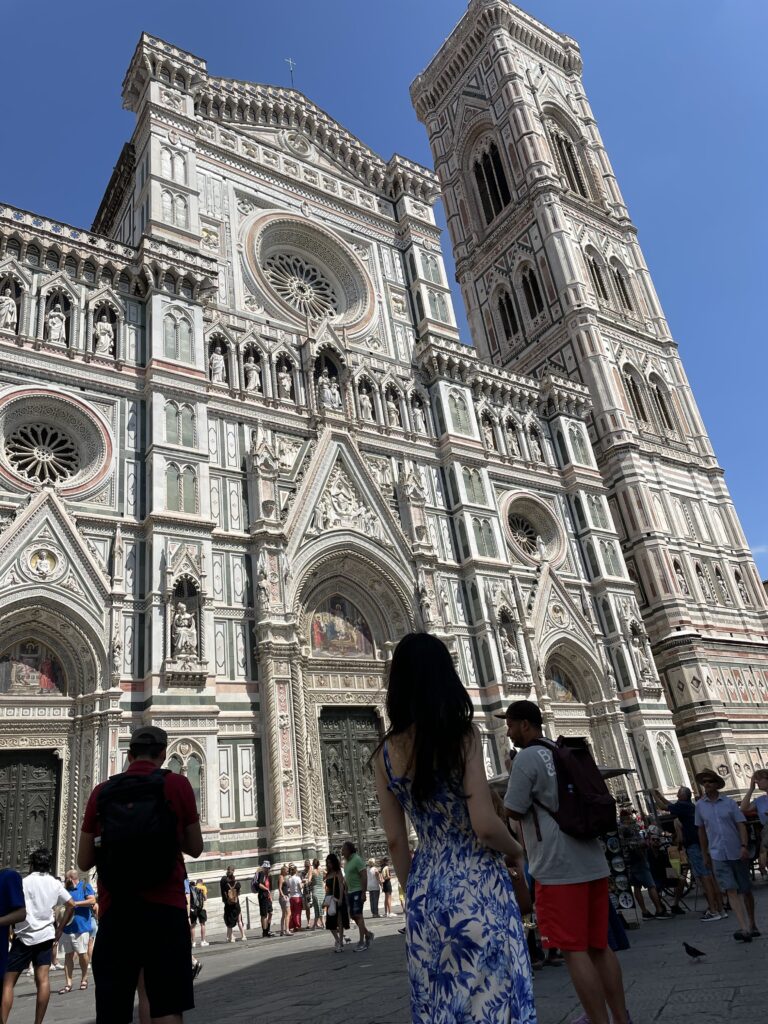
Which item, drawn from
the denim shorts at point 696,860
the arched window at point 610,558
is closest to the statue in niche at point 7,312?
the denim shorts at point 696,860

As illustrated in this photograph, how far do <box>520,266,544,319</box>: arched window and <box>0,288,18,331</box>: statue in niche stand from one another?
1003 inches

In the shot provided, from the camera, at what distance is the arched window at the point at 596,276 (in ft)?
121

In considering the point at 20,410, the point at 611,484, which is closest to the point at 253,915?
the point at 20,410

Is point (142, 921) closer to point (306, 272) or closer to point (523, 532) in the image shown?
point (523, 532)

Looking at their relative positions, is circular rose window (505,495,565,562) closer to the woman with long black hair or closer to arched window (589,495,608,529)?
arched window (589,495,608,529)

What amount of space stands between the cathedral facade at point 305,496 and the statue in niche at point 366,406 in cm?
11

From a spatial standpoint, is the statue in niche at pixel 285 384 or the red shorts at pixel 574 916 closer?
the red shorts at pixel 574 916

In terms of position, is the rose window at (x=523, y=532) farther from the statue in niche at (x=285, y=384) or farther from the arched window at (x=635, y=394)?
the arched window at (x=635, y=394)

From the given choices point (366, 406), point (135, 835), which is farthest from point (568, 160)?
point (135, 835)

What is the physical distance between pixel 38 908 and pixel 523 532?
22259mm

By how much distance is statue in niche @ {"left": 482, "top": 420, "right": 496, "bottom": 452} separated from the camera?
87.9 ft

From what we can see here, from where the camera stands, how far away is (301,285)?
2558cm

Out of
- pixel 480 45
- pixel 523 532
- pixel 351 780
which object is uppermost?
pixel 480 45

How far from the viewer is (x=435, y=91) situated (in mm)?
46469
